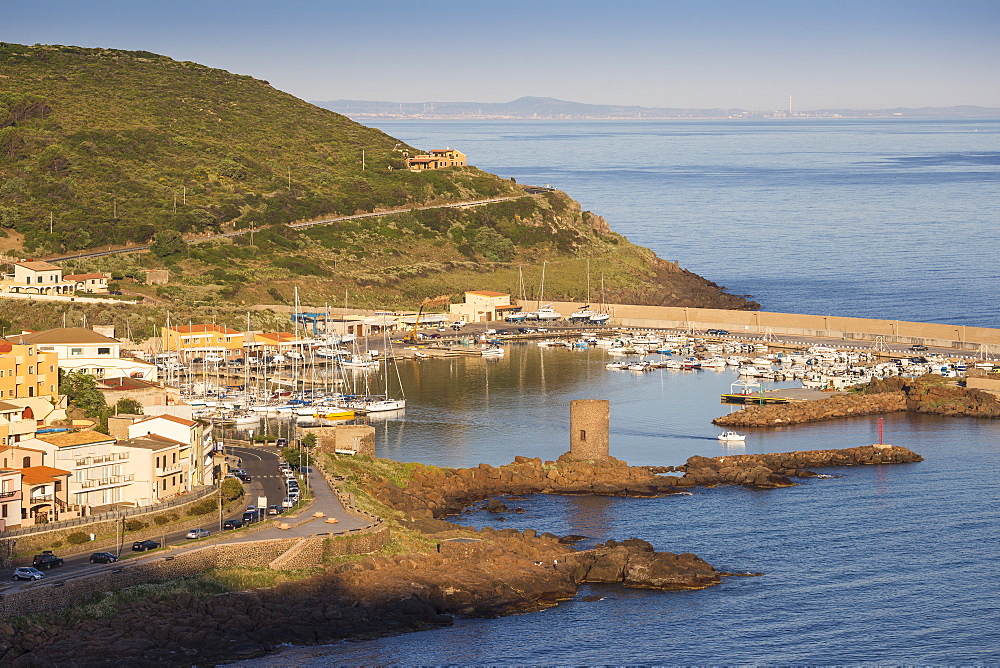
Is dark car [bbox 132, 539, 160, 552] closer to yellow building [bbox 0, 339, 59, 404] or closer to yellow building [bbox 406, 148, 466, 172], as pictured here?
yellow building [bbox 0, 339, 59, 404]

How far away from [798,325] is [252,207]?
45.0m

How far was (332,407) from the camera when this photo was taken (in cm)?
6638

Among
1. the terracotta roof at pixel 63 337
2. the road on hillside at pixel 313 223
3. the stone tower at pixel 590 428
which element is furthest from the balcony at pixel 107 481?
the road on hillside at pixel 313 223

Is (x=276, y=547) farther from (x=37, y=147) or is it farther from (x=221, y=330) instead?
(x=37, y=147)

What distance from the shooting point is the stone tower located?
52094 millimetres

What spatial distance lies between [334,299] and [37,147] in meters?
32.0

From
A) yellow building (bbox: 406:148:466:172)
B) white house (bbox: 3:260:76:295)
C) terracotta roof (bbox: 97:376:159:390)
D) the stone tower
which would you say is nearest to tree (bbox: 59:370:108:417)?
terracotta roof (bbox: 97:376:159:390)

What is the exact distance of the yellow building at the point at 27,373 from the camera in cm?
4366

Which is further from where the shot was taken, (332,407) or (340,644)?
(332,407)

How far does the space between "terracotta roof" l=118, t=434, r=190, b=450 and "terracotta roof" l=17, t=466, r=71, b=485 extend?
A: 90.6 inches

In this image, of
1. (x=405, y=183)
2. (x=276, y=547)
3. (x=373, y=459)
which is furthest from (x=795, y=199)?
(x=276, y=547)

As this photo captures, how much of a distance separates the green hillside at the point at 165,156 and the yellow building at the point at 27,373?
55.0 metres

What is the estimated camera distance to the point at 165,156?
122m

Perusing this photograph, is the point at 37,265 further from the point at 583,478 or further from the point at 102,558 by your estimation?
the point at 102,558
